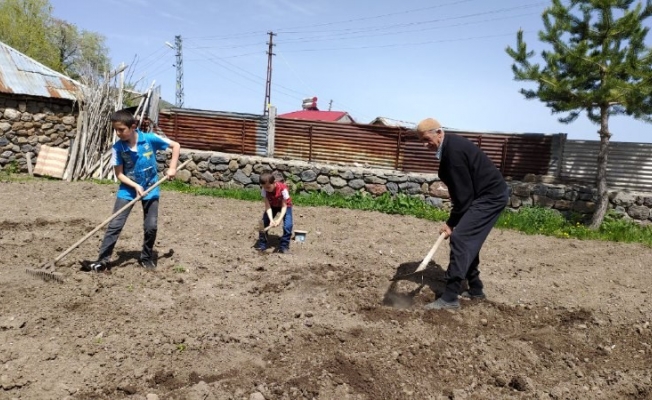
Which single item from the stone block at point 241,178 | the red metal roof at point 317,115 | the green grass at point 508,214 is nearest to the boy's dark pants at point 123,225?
the green grass at point 508,214

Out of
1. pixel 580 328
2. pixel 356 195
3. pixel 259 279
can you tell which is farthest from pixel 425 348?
pixel 356 195

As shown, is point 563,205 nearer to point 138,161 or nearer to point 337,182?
point 337,182

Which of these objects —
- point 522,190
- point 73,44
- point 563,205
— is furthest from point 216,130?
point 73,44

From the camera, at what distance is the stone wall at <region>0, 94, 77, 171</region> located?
40.9ft

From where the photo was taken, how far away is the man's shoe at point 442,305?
473cm

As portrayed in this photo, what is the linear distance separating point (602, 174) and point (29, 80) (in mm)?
12769

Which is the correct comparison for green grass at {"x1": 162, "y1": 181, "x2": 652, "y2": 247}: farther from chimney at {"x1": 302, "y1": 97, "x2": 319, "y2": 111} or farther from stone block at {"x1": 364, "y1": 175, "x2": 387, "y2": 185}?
chimney at {"x1": 302, "y1": 97, "x2": 319, "y2": 111}

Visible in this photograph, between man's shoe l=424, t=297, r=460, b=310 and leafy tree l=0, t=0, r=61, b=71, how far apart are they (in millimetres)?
29726

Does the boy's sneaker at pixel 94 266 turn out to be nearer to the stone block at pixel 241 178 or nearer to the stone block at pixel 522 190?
the stone block at pixel 241 178

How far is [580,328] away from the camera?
4602 millimetres

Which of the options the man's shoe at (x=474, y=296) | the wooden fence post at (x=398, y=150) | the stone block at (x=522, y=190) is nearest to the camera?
the man's shoe at (x=474, y=296)

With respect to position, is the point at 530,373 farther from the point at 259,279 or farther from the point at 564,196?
the point at 564,196

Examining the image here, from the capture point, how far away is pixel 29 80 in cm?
1284

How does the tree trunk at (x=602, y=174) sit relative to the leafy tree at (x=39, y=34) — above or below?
below
